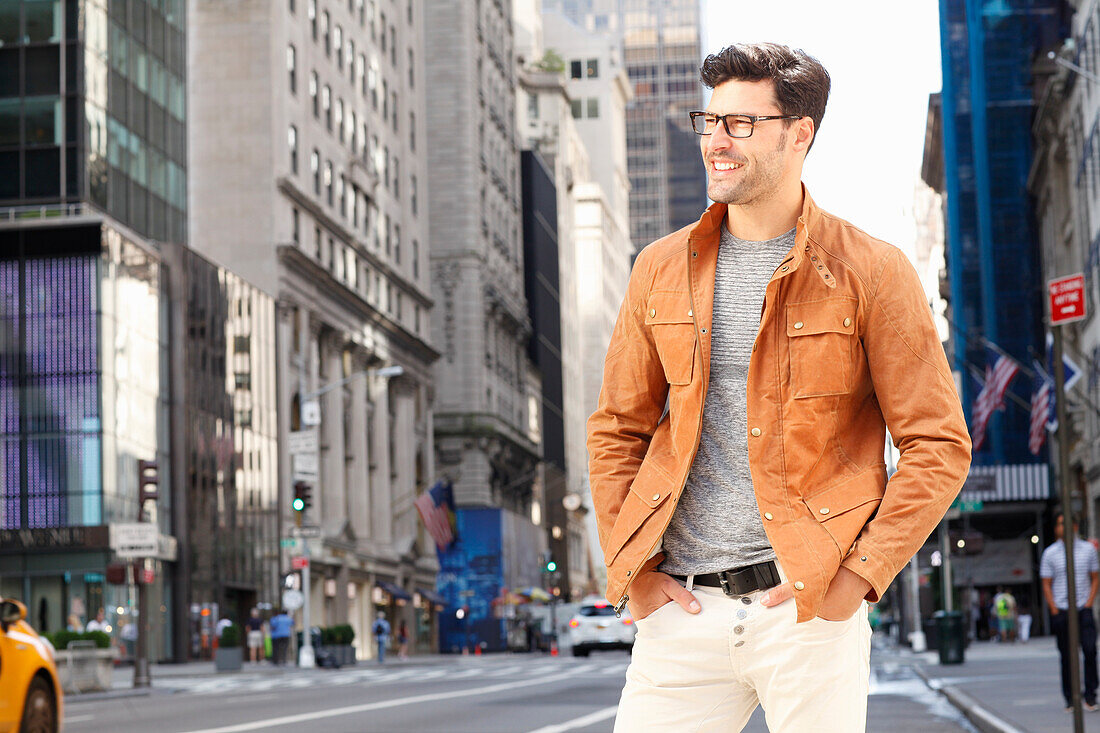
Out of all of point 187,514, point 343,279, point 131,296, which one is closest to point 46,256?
point 131,296

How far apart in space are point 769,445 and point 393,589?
71.5m

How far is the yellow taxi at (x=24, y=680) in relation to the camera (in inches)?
459

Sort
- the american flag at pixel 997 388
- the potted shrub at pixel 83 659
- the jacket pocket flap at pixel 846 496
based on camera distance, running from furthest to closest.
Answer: the american flag at pixel 997 388 < the potted shrub at pixel 83 659 < the jacket pocket flap at pixel 846 496

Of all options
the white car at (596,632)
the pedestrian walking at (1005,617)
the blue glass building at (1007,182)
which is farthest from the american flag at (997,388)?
the blue glass building at (1007,182)

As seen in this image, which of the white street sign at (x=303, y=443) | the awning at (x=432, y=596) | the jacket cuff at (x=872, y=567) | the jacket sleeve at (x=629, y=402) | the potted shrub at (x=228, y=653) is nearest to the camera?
the jacket cuff at (x=872, y=567)

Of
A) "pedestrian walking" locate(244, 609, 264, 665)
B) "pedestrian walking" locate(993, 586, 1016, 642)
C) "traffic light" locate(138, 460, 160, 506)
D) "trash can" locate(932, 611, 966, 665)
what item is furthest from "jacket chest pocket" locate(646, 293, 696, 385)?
"pedestrian walking" locate(244, 609, 264, 665)

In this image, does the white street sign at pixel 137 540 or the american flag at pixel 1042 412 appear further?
→ the american flag at pixel 1042 412

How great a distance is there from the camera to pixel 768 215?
3900 millimetres

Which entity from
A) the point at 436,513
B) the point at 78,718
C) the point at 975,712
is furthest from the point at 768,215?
the point at 436,513

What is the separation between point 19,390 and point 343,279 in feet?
74.5

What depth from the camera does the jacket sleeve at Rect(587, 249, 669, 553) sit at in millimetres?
3893

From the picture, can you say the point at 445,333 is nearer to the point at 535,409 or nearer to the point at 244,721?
the point at 535,409

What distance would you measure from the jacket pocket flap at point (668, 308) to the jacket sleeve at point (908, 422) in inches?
16.5

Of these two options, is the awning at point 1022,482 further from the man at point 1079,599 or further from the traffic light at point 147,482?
the man at point 1079,599
